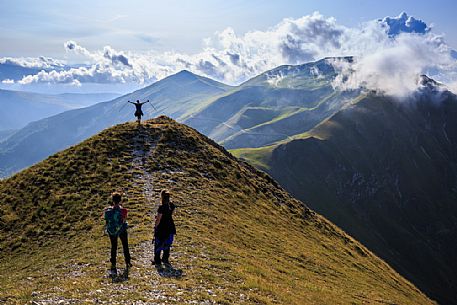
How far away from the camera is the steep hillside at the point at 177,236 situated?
69.9ft

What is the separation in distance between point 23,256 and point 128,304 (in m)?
18.6

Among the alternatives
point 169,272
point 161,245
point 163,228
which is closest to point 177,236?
point 161,245

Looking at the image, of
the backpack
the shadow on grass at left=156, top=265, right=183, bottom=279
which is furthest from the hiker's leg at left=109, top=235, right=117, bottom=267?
the shadow on grass at left=156, top=265, right=183, bottom=279

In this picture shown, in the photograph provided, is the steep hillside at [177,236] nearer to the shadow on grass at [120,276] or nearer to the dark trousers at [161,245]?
the shadow on grass at [120,276]

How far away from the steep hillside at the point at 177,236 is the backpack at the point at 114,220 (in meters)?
2.62

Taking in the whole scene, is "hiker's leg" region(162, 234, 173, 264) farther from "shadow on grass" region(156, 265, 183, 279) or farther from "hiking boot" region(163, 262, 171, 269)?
"shadow on grass" region(156, 265, 183, 279)

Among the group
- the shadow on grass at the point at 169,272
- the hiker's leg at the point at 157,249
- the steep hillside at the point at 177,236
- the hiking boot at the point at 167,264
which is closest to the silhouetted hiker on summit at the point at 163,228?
the hiker's leg at the point at 157,249

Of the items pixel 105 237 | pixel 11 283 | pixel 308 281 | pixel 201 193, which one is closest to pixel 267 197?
pixel 201 193

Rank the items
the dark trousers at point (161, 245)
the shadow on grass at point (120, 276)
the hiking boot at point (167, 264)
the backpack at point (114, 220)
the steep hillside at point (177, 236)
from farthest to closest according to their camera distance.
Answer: the hiking boot at point (167, 264) → the dark trousers at point (161, 245) → the backpack at point (114, 220) → the steep hillside at point (177, 236) → the shadow on grass at point (120, 276)

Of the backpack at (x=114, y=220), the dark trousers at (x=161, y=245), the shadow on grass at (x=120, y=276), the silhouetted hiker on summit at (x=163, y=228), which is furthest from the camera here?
the dark trousers at (x=161, y=245)

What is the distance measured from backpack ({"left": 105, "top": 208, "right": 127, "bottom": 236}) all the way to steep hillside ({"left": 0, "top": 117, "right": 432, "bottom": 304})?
2.62 meters

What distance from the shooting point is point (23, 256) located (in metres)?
31.5

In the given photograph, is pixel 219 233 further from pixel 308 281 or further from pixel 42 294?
pixel 42 294

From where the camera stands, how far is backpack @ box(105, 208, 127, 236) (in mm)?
22427
